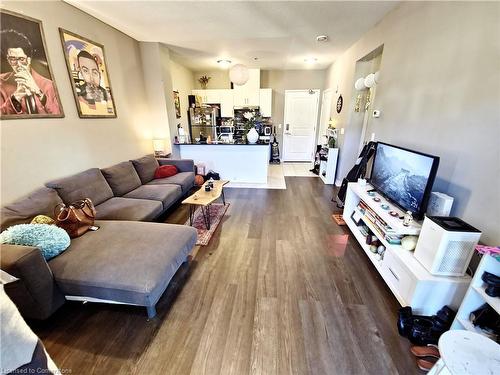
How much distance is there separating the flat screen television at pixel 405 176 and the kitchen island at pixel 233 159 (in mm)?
2358

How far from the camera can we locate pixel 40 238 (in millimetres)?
1516

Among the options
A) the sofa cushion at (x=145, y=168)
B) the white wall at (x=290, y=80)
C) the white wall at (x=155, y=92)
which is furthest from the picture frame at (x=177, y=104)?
the white wall at (x=290, y=80)

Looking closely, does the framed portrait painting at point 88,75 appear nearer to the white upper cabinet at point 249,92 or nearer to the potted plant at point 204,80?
the potted plant at point 204,80

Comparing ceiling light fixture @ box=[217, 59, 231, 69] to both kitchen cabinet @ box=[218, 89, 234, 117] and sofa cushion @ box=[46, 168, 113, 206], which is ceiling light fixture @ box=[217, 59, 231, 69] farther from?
sofa cushion @ box=[46, 168, 113, 206]

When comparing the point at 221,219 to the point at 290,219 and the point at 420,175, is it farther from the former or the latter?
the point at 420,175

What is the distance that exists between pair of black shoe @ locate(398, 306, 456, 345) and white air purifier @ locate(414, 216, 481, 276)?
28 cm

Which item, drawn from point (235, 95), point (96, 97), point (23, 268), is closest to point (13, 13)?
point (96, 97)

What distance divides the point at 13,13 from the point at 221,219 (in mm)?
2931

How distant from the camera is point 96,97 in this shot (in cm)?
290

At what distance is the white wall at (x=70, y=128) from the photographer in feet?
6.54

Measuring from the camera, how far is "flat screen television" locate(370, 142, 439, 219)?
1.65 meters

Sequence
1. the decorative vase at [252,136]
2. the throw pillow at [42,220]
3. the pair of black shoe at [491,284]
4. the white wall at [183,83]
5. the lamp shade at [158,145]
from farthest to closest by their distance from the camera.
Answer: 1. the white wall at [183,83]
2. the decorative vase at [252,136]
3. the lamp shade at [158,145]
4. the throw pillow at [42,220]
5. the pair of black shoe at [491,284]

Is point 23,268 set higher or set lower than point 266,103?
lower

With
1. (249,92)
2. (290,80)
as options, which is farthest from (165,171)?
(290,80)
